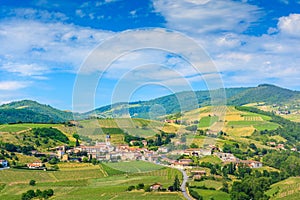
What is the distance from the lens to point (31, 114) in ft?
291

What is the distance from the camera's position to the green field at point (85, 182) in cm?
2467

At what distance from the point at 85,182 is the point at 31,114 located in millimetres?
63273

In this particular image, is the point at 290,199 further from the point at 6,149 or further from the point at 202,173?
the point at 6,149

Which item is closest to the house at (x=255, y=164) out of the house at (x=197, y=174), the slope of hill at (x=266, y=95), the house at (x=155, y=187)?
the house at (x=197, y=174)

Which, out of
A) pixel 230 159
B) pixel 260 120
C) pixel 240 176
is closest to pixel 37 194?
pixel 240 176

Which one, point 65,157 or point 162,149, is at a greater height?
point 162,149

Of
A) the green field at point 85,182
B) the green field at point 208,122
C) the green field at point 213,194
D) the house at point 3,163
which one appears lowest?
the green field at point 213,194

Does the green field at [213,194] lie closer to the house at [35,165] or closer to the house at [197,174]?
the house at [197,174]

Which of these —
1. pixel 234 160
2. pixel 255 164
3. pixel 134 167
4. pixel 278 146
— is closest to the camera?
pixel 134 167

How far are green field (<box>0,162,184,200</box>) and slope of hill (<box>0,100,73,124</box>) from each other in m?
31.5

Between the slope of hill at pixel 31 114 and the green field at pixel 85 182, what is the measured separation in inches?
1242

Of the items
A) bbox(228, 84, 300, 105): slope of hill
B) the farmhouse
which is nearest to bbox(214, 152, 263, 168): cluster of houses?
the farmhouse

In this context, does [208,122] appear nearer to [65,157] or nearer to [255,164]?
[255,164]

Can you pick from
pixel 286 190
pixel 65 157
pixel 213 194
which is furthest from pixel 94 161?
pixel 286 190
